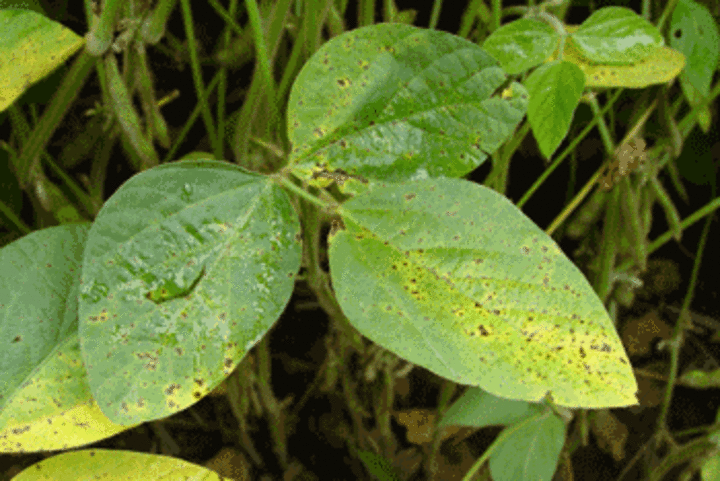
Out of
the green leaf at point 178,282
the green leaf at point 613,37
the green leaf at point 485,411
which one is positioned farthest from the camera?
the green leaf at point 485,411

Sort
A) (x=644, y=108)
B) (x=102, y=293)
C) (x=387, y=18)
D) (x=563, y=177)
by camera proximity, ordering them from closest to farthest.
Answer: (x=102, y=293) < (x=387, y=18) < (x=644, y=108) < (x=563, y=177)

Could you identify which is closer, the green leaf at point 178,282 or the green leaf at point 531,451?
the green leaf at point 178,282

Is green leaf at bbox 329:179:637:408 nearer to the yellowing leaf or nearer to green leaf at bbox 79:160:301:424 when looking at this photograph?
green leaf at bbox 79:160:301:424

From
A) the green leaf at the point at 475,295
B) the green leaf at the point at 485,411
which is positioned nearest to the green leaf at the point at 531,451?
the green leaf at the point at 485,411

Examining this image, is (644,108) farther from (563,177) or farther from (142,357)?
(142,357)

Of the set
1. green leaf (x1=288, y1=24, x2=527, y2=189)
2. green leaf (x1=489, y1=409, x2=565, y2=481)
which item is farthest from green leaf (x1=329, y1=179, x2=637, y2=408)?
green leaf (x1=489, y1=409, x2=565, y2=481)

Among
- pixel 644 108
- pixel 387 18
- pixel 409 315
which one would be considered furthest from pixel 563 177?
pixel 409 315

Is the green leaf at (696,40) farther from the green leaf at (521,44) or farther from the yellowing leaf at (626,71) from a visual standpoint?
the green leaf at (521,44)
